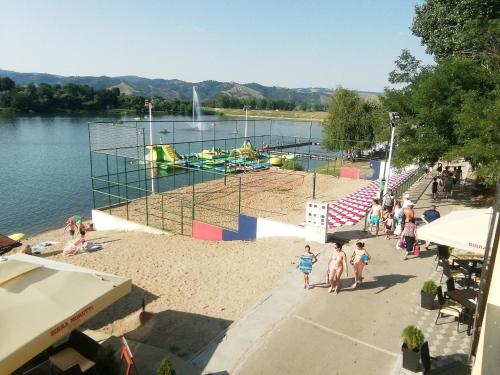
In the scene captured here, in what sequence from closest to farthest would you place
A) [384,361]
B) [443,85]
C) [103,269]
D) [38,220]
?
1. [384,361]
2. [103,269]
3. [443,85]
4. [38,220]

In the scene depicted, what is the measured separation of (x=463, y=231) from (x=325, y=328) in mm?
3461

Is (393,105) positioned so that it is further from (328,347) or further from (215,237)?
(328,347)

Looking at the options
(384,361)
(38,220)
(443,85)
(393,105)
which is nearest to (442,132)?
(443,85)

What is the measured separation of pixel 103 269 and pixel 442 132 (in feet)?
47.0

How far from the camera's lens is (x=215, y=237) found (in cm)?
1656

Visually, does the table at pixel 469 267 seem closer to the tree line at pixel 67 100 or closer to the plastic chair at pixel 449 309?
the plastic chair at pixel 449 309

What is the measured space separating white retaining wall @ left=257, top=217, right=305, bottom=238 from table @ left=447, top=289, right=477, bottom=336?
648cm

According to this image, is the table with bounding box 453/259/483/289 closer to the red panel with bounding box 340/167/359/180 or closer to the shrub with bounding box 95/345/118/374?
the shrub with bounding box 95/345/118/374

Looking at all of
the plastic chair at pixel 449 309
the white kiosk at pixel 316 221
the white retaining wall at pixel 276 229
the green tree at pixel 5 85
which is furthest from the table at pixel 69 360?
the green tree at pixel 5 85

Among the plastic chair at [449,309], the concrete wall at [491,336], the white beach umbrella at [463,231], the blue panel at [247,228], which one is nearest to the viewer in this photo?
the concrete wall at [491,336]

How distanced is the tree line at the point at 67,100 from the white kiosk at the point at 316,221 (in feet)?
372

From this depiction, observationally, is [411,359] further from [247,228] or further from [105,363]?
→ [247,228]

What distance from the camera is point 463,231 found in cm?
789

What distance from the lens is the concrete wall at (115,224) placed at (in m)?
19.1
